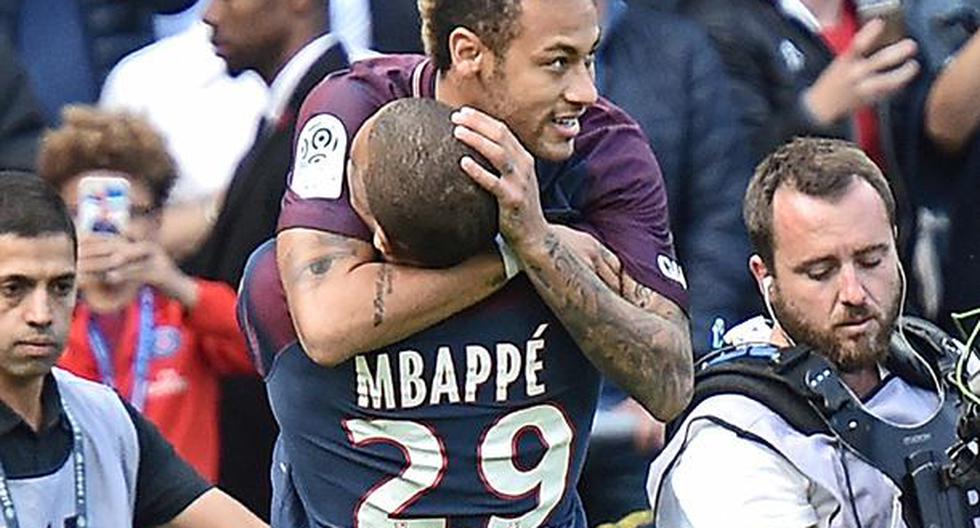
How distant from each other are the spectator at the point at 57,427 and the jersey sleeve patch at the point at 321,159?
0.84 m

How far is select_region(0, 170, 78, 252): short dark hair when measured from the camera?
4371 mm

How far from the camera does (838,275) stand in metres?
4.16

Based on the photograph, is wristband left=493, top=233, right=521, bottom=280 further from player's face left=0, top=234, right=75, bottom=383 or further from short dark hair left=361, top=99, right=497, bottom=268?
player's face left=0, top=234, right=75, bottom=383

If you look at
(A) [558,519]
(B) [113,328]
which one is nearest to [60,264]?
(B) [113,328]

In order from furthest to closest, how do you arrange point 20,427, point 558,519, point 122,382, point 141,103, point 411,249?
point 141,103 < point 122,382 < point 20,427 < point 558,519 < point 411,249

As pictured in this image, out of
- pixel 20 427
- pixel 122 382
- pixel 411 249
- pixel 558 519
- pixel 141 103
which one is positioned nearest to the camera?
pixel 411 249

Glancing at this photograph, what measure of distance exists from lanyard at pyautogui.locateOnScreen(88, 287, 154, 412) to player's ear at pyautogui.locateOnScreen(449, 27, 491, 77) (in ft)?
5.50

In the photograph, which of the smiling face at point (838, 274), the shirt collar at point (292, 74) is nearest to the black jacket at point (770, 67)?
the shirt collar at point (292, 74)

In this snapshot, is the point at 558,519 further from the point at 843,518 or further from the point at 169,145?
the point at 169,145

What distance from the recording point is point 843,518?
397 cm

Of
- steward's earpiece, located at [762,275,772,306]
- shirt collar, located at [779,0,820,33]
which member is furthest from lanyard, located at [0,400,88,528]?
shirt collar, located at [779,0,820,33]

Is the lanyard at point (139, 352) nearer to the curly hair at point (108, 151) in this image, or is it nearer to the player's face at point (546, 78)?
the curly hair at point (108, 151)

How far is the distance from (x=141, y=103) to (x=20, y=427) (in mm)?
1360

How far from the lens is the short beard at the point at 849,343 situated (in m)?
4.15
